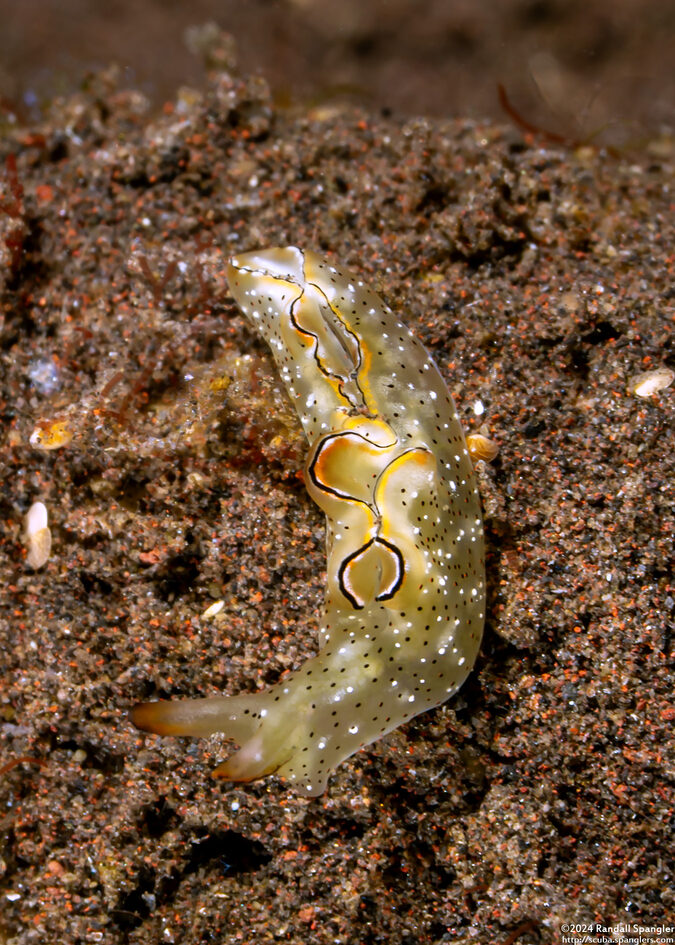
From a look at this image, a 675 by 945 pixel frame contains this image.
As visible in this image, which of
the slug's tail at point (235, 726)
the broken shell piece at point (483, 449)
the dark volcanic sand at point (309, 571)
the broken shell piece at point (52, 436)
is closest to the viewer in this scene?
the slug's tail at point (235, 726)

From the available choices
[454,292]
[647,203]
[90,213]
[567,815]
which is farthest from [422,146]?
[567,815]

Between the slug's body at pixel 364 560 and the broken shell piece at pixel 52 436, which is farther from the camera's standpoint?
the broken shell piece at pixel 52 436

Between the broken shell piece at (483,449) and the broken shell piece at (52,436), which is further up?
the broken shell piece at (52,436)

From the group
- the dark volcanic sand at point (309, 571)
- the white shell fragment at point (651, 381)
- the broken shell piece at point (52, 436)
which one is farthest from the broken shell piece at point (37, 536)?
the white shell fragment at point (651, 381)

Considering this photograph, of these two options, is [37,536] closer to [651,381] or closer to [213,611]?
[213,611]

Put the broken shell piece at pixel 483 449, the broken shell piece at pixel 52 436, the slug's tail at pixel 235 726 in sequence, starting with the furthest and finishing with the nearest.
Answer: the broken shell piece at pixel 52 436 < the broken shell piece at pixel 483 449 < the slug's tail at pixel 235 726

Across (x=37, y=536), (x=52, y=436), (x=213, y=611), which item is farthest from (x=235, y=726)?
(x=52, y=436)

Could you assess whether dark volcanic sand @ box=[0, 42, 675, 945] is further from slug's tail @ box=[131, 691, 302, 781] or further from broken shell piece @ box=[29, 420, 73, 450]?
slug's tail @ box=[131, 691, 302, 781]

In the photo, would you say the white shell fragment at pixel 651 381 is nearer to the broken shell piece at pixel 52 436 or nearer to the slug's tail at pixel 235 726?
the slug's tail at pixel 235 726

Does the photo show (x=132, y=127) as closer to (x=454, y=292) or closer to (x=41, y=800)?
(x=454, y=292)
